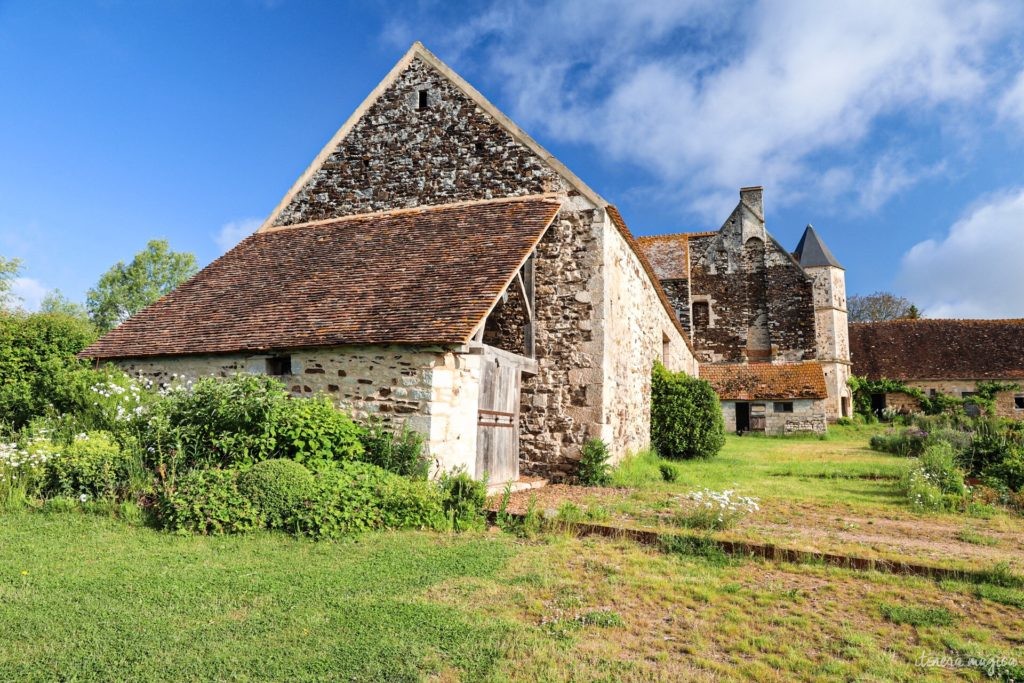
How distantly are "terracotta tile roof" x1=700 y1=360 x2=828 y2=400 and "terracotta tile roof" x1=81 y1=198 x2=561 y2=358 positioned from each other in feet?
54.1

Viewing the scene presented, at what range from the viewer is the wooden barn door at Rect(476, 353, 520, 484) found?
363 inches

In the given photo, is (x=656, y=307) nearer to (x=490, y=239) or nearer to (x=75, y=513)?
(x=490, y=239)

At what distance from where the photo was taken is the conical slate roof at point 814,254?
94.2ft

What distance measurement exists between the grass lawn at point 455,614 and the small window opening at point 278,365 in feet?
12.7

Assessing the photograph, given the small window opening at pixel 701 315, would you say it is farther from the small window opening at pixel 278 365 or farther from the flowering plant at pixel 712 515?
the small window opening at pixel 278 365

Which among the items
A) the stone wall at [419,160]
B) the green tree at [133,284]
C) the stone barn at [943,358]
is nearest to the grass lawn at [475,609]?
the stone wall at [419,160]

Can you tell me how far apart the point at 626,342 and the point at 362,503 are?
6711mm

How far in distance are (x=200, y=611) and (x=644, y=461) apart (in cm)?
946

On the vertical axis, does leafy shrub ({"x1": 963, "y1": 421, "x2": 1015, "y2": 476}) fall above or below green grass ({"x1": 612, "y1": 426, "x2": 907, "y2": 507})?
above

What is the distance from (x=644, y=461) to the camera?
1232 cm

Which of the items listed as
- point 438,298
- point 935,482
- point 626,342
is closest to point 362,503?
point 438,298

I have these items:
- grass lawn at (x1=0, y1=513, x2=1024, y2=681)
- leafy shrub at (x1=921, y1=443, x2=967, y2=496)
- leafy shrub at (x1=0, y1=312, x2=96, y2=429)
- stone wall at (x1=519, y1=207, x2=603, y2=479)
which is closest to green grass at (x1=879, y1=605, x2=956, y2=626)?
grass lawn at (x1=0, y1=513, x2=1024, y2=681)

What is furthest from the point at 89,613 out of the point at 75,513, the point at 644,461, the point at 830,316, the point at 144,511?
the point at 830,316

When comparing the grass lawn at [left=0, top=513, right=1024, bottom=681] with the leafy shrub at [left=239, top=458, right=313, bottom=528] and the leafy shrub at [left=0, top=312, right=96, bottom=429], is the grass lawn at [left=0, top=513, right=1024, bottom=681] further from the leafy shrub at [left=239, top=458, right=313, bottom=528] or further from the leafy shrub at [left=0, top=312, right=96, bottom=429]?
the leafy shrub at [left=0, top=312, right=96, bottom=429]
